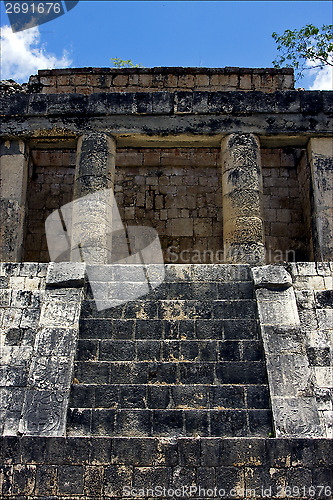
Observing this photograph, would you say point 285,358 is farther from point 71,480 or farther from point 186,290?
point 71,480

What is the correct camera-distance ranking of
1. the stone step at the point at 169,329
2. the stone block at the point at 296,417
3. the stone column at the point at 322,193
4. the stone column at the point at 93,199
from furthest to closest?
the stone column at the point at 322,193
the stone column at the point at 93,199
the stone step at the point at 169,329
the stone block at the point at 296,417

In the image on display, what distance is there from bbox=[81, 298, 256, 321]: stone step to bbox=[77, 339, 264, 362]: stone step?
46 centimetres

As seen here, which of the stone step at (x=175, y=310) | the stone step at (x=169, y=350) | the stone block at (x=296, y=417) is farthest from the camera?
the stone step at (x=175, y=310)

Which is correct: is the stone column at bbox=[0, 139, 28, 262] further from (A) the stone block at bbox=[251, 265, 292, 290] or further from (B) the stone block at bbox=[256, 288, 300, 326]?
(B) the stone block at bbox=[256, 288, 300, 326]

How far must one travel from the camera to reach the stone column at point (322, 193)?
A: 357 inches

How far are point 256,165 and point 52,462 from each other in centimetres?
641

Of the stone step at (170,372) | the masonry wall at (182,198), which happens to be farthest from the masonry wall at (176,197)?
Result: the stone step at (170,372)

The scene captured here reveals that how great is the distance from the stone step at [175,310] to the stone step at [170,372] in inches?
31.2

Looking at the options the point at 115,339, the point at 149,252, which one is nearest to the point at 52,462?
the point at 115,339

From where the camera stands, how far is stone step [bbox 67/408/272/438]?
5.20 meters

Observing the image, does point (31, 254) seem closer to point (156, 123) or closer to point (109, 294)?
point (156, 123)

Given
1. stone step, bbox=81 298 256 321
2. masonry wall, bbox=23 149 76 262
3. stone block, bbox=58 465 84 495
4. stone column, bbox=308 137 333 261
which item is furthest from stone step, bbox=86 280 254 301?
masonry wall, bbox=23 149 76 262

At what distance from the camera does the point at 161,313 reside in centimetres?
661

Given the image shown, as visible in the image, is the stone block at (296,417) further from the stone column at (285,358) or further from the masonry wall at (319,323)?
the masonry wall at (319,323)
